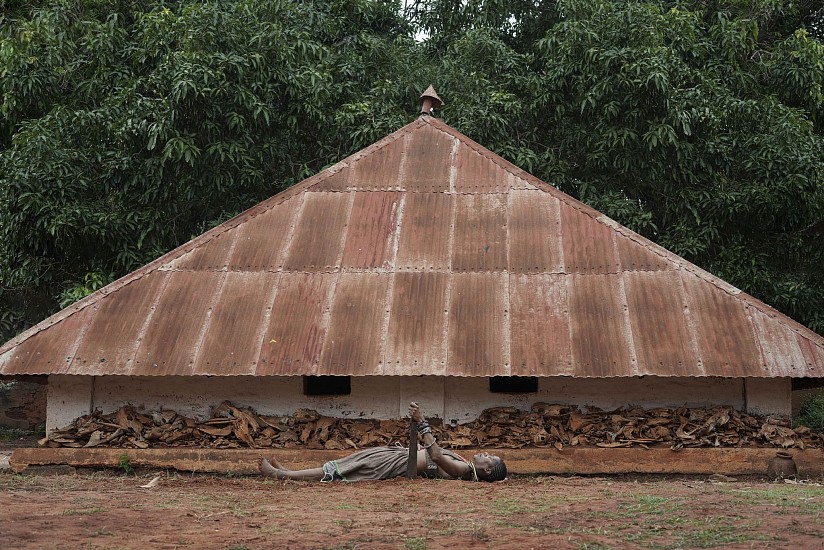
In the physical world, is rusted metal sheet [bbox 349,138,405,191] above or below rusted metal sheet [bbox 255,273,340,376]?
above

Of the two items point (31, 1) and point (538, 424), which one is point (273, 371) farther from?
point (31, 1)

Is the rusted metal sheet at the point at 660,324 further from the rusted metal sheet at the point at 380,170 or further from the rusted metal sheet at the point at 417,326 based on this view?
the rusted metal sheet at the point at 380,170

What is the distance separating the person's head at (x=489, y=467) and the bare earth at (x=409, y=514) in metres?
0.12

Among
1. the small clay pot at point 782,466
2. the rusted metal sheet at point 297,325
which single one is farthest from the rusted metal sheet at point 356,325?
the small clay pot at point 782,466

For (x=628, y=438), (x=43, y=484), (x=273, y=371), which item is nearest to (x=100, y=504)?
(x=43, y=484)

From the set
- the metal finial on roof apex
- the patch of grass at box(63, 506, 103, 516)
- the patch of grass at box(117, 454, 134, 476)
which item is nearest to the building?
the patch of grass at box(117, 454, 134, 476)

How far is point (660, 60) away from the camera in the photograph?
15.6 meters

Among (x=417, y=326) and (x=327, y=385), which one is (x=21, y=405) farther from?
(x=417, y=326)

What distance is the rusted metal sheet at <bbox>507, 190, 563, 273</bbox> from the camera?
12.1m

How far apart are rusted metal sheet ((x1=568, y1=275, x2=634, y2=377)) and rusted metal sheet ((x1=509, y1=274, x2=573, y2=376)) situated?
0.10 m

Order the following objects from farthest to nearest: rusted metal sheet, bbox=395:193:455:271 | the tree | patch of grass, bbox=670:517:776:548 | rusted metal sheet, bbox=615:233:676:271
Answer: the tree, rusted metal sheet, bbox=395:193:455:271, rusted metal sheet, bbox=615:233:676:271, patch of grass, bbox=670:517:776:548

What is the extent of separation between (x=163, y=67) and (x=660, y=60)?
7.80m

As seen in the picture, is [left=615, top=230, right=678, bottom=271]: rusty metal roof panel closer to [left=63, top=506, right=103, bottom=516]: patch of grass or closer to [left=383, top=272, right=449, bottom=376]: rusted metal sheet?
[left=383, top=272, right=449, bottom=376]: rusted metal sheet

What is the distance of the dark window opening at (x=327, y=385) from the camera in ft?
38.8
